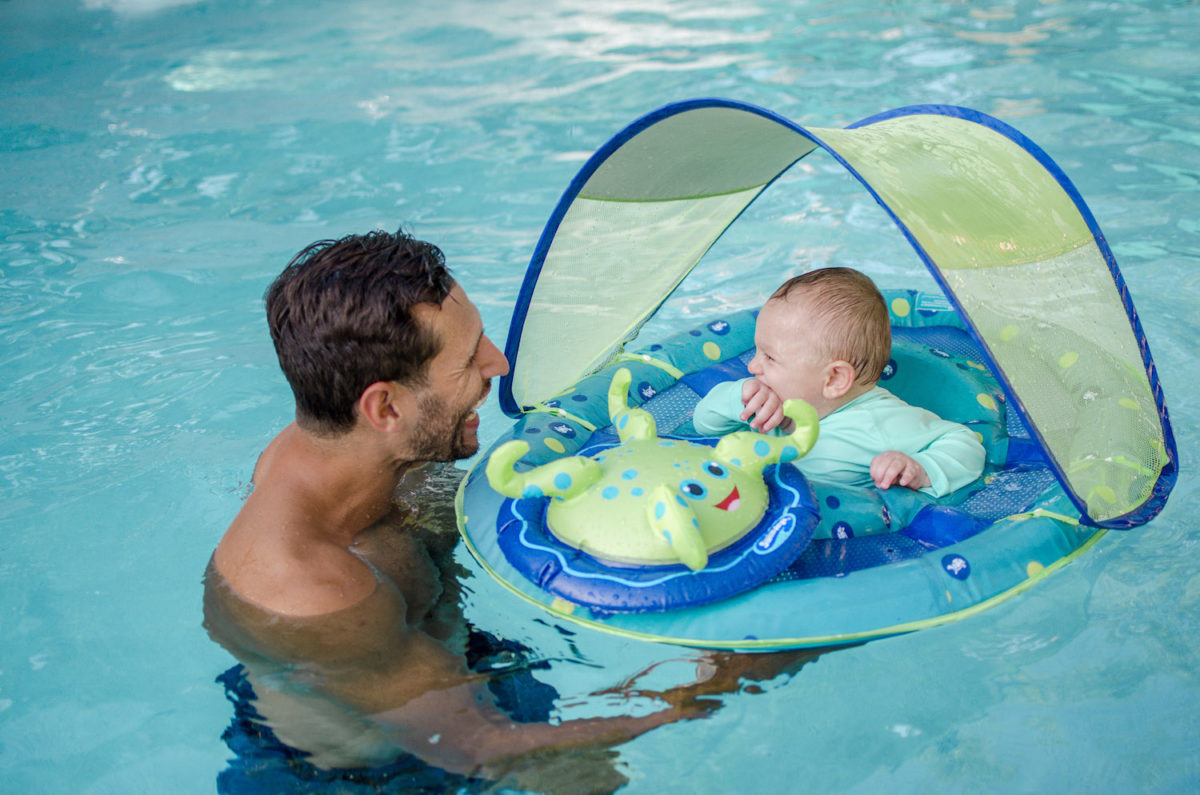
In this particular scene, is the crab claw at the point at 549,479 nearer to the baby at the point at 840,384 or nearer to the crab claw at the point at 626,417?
the crab claw at the point at 626,417

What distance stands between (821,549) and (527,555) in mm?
736

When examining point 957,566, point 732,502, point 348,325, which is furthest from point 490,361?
point 957,566

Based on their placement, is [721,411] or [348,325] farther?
[721,411]

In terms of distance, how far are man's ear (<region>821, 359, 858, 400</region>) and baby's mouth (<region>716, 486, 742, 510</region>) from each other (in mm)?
640

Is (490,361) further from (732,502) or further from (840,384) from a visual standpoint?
(840,384)

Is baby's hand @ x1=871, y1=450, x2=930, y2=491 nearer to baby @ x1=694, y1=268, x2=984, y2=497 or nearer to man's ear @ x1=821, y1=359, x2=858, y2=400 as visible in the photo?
baby @ x1=694, y1=268, x2=984, y2=497

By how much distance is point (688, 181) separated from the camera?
3.12 meters

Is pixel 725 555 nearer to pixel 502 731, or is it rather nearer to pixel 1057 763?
pixel 502 731

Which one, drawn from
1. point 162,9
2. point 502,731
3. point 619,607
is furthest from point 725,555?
point 162,9

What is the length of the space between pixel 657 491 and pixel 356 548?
777mm

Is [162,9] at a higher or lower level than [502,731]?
higher

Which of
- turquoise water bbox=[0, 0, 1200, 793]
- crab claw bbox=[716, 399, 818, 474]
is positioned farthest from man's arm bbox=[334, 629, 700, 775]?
crab claw bbox=[716, 399, 818, 474]

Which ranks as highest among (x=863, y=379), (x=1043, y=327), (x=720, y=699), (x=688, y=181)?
(x=688, y=181)

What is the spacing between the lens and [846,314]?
2.78 m
